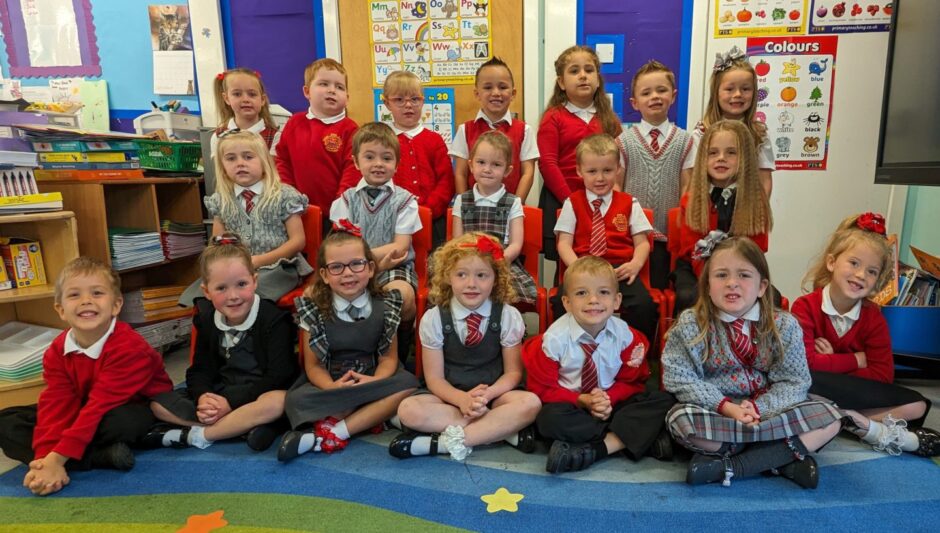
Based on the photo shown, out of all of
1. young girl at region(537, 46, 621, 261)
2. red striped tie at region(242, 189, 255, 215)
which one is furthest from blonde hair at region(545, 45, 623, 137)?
red striped tie at region(242, 189, 255, 215)

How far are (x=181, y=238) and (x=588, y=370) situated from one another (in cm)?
240

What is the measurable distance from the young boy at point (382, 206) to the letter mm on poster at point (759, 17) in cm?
217

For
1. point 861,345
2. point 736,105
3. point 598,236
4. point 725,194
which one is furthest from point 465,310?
point 736,105

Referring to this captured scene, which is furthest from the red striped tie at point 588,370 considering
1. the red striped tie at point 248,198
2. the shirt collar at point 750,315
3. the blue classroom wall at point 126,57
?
the blue classroom wall at point 126,57

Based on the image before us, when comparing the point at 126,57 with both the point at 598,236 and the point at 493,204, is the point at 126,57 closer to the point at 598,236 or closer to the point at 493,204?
the point at 493,204

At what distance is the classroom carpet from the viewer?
4.89ft

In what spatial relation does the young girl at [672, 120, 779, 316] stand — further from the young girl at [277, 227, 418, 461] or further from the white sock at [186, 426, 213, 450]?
the white sock at [186, 426, 213, 450]

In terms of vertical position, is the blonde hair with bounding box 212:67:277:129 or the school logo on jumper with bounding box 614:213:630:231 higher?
the blonde hair with bounding box 212:67:277:129

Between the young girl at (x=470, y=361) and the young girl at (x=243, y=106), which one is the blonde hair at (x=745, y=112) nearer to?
the young girl at (x=470, y=361)

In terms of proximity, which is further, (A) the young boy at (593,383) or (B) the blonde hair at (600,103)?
(B) the blonde hair at (600,103)

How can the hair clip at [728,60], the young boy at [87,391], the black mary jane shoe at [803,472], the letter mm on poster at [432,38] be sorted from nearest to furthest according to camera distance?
the black mary jane shoe at [803,472]
the young boy at [87,391]
the hair clip at [728,60]
the letter mm on poster at [432,38]

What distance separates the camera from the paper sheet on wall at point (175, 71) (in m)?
3.84

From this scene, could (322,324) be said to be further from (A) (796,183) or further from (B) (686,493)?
(A) (796,183)

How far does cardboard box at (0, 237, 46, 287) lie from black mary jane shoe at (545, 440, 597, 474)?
231 cm
